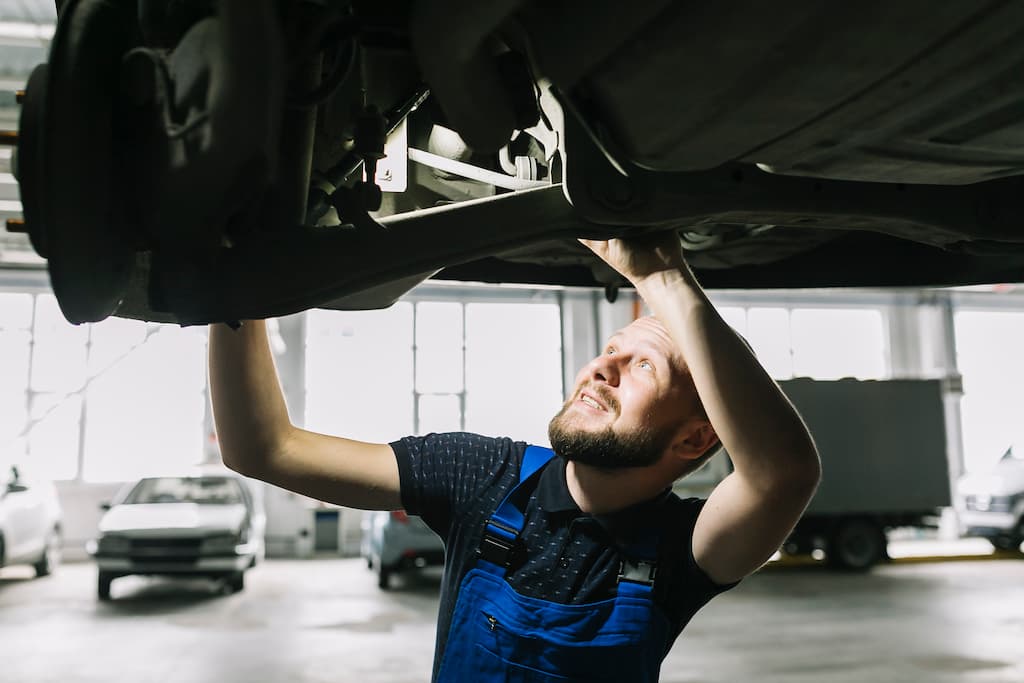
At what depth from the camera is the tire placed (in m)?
8.34

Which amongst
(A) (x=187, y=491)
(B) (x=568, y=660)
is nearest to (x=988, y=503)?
(A) (x=187, y=491)

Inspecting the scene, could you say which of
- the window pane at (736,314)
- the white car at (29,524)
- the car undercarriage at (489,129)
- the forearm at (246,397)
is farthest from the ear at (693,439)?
→ the window pane at (736,314)

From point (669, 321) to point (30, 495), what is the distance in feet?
26.1

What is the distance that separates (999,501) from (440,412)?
21.6 ft

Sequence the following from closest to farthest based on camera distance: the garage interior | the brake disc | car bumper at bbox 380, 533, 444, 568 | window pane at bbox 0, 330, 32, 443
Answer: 1. the brake disc
2. the garage interior
3. car bumper at bbox 380, 533, 444, 568
4. window pane at bbox 0, 330, 32, 443

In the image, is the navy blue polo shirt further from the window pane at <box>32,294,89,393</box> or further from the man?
the window pane at <box>32,294,89,393</box>

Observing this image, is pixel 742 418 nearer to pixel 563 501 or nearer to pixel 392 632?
pixel 563 501

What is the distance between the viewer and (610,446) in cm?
143

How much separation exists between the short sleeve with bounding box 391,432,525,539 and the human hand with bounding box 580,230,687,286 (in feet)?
1.57

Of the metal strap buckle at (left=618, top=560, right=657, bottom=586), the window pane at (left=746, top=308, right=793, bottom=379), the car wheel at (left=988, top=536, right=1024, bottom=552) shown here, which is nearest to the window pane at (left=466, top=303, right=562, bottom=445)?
the window pane at (left=746, top=308, right=793, bottom=379)

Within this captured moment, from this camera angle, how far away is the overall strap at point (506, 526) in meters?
1.47

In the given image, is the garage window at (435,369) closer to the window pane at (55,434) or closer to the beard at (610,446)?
the window pane at (55,434)

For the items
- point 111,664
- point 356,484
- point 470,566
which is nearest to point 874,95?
point 470,566

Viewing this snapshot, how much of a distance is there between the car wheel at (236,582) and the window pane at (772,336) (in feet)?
25.9
